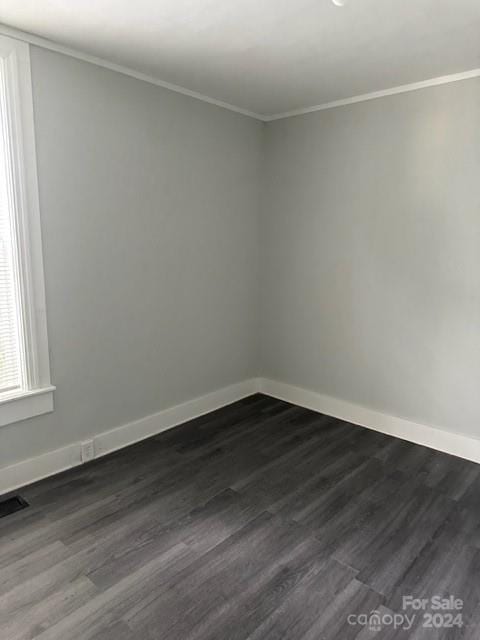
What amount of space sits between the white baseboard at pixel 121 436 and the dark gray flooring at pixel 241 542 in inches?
3.0

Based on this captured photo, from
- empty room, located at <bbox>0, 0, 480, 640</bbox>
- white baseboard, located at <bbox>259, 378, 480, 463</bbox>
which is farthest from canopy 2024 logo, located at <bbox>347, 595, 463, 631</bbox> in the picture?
white baseboard, located at <bbox>259, 378, 480, 463</bbox>

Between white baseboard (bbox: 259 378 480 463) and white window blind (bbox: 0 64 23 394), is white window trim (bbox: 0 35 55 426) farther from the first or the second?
white baseboard (bbox: 259 378 480 463)

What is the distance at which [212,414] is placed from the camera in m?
3.69

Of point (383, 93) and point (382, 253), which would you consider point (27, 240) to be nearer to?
point (382, 253)

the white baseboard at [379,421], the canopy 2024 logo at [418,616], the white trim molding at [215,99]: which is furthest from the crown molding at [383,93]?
the canopy 2024 logo at [418,616]

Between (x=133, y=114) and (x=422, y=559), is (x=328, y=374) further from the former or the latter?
(x=133, y=114)

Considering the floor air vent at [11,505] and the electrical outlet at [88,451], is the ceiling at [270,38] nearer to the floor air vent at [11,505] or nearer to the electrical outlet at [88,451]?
the electrical outlet at [88,451]

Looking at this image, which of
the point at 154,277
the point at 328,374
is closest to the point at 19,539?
the point at 154,277

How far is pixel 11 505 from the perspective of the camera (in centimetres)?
245

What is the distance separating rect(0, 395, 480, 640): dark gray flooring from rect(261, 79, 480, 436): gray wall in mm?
574

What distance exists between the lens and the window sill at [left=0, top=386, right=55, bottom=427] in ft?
8.18

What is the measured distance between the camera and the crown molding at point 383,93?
9.13 feet

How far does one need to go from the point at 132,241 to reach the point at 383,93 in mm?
1978

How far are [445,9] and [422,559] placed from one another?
244 cm
